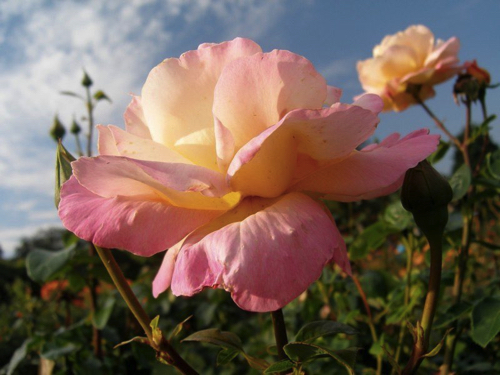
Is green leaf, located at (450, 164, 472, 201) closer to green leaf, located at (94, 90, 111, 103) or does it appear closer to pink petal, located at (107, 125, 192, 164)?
pink petal, located at (107, 125, 192, 164)

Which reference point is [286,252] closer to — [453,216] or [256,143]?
[256,143]

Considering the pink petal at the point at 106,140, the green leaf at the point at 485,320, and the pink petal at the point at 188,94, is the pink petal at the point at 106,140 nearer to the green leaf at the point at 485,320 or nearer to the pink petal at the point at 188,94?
the pink petal at the point at 188,94

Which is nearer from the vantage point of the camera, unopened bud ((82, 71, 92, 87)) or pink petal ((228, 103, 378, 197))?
pink petal ((228, 103, 378, 197))

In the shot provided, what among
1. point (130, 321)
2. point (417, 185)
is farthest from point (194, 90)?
point (130, 321)

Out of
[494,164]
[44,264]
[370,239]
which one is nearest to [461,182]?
[494,164]

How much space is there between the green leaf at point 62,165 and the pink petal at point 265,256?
Result: 0.54 feet

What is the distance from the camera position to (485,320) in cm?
56

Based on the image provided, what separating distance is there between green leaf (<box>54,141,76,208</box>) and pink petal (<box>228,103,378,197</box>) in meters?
0.18

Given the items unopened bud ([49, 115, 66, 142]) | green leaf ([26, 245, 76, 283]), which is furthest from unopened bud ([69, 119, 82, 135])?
green leaf ([26, 245, 76, 283])

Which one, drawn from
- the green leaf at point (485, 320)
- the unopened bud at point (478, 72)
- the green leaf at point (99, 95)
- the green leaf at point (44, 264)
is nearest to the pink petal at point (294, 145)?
the green leaf at point (485, 320)

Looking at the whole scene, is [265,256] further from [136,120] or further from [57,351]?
[57,351]

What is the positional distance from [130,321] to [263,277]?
1.09m

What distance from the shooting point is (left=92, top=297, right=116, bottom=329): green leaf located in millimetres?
988

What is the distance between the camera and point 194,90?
412mm
